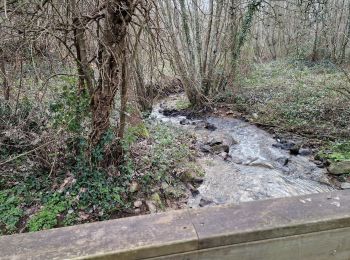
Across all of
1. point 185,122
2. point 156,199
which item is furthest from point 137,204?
point 185,122

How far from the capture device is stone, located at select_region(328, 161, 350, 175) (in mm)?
5602

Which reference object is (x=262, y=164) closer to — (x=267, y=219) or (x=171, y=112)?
(x=267, y=219)

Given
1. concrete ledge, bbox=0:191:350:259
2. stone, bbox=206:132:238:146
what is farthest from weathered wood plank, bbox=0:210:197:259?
stone, bbox=206:132:238:146

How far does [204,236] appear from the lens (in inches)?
60.7

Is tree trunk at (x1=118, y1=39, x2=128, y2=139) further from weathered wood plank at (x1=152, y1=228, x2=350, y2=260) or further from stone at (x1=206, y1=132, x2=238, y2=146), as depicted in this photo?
stone at (x1=206, y1=132, x2=238, y2=146)

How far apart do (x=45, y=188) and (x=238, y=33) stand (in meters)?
8.77

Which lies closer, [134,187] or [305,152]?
[134,187]

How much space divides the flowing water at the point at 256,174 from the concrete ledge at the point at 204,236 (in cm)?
269

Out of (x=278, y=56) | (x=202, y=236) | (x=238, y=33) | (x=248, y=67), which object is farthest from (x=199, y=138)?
(x=278, y=56)

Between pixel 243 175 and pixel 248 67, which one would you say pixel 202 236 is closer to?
pixel 243 175

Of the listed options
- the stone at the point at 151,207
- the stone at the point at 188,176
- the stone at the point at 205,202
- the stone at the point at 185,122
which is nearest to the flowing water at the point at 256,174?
the stone at the point at 205,202

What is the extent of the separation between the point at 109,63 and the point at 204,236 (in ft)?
9.10

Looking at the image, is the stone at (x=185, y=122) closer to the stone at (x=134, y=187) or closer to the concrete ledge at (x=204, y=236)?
the stone at (x=134, y=187)

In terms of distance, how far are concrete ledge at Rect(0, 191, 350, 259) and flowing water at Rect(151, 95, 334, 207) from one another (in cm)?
269
